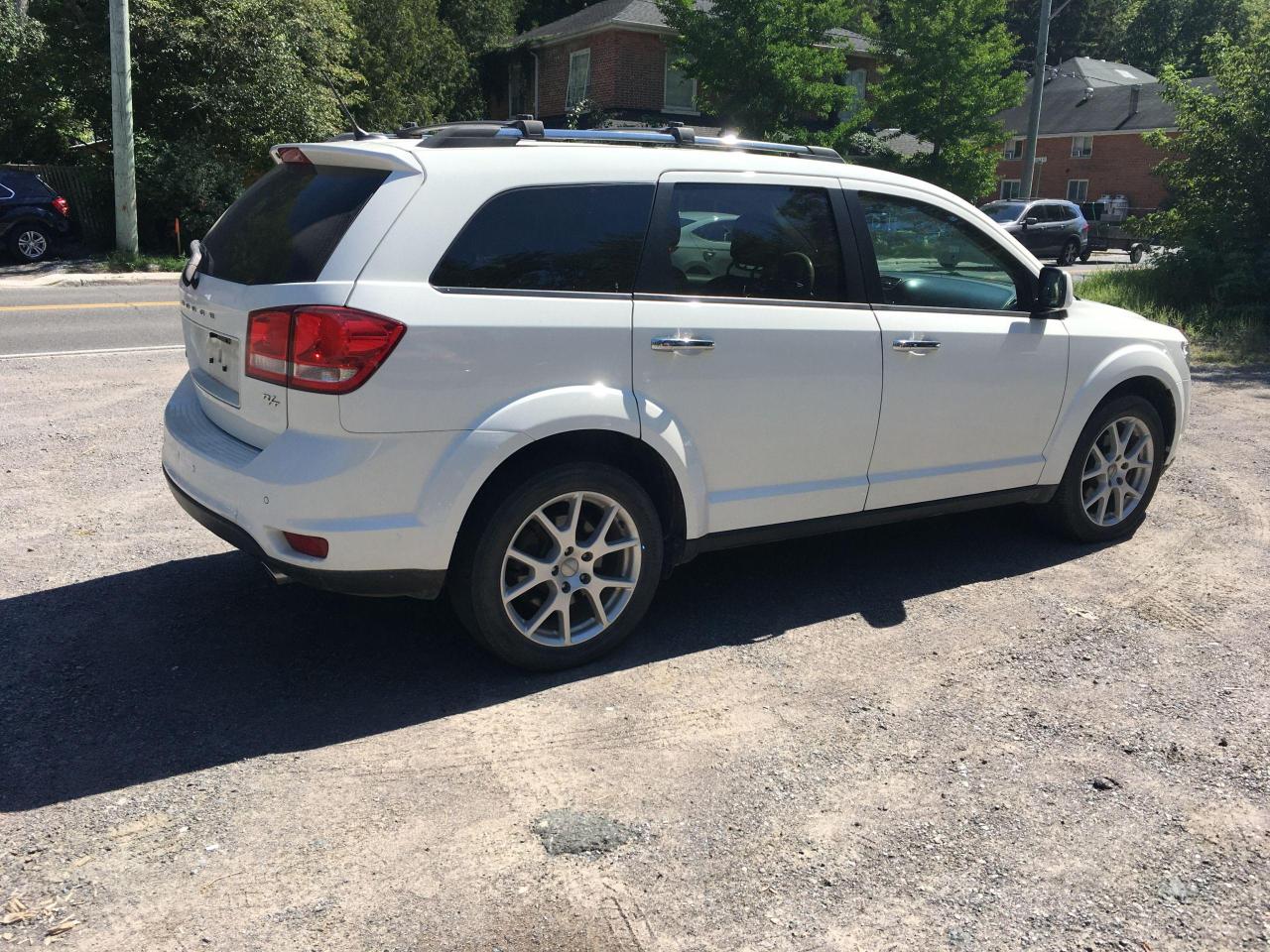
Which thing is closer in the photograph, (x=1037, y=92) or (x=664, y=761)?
(x=664, y=761)

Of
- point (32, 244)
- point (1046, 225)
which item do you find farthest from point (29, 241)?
point (1046, 225)

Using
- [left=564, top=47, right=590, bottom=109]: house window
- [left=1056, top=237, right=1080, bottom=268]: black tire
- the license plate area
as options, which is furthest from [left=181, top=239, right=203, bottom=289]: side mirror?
[left=564, top=47, right=590, bottom=109]: house window

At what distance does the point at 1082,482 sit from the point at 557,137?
3.17m

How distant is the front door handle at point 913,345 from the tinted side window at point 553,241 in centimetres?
126

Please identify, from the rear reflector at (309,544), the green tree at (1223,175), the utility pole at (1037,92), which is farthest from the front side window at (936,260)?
the utility pole at (1037,92)

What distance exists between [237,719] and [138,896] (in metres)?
0.95

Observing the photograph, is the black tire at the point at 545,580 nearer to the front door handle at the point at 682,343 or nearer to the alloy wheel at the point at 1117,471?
the front door handle at the point at 682,343

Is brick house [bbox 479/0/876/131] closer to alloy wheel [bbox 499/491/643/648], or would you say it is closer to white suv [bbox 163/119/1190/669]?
white suv [bbox 163/119/1190/669]

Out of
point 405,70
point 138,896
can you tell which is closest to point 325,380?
point 138,896

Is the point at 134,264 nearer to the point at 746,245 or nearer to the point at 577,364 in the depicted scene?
the point at 746,245

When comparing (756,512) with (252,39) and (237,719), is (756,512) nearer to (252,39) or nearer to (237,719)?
(237,719)

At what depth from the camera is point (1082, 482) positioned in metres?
5.70

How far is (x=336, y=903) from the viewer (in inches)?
112

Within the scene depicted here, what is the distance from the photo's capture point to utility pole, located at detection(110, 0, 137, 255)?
19100 millimetres
